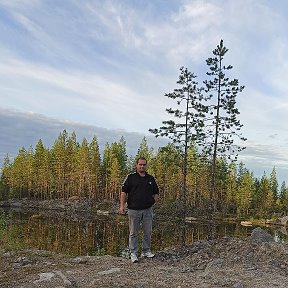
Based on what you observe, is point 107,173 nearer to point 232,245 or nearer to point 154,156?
point 154,156

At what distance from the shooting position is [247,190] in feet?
299

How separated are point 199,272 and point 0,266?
6.10 m

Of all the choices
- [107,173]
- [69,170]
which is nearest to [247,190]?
[107,173]

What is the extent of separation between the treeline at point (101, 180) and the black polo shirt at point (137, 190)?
234 feet

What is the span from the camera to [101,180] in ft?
310

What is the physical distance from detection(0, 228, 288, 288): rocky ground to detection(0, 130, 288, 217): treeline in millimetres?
70478

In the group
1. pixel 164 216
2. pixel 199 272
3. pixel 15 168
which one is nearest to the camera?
pixel 199 272

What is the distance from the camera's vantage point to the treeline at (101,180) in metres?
88.8

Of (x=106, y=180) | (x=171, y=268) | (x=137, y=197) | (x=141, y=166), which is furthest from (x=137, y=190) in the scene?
(x=106, y=180)

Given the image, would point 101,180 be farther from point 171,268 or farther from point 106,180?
point 171,268

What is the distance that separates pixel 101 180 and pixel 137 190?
83.7 metres

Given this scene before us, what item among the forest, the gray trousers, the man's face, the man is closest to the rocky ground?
the gray trousers

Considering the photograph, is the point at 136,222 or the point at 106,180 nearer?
the point at 136,222

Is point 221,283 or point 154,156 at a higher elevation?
point 154,156
